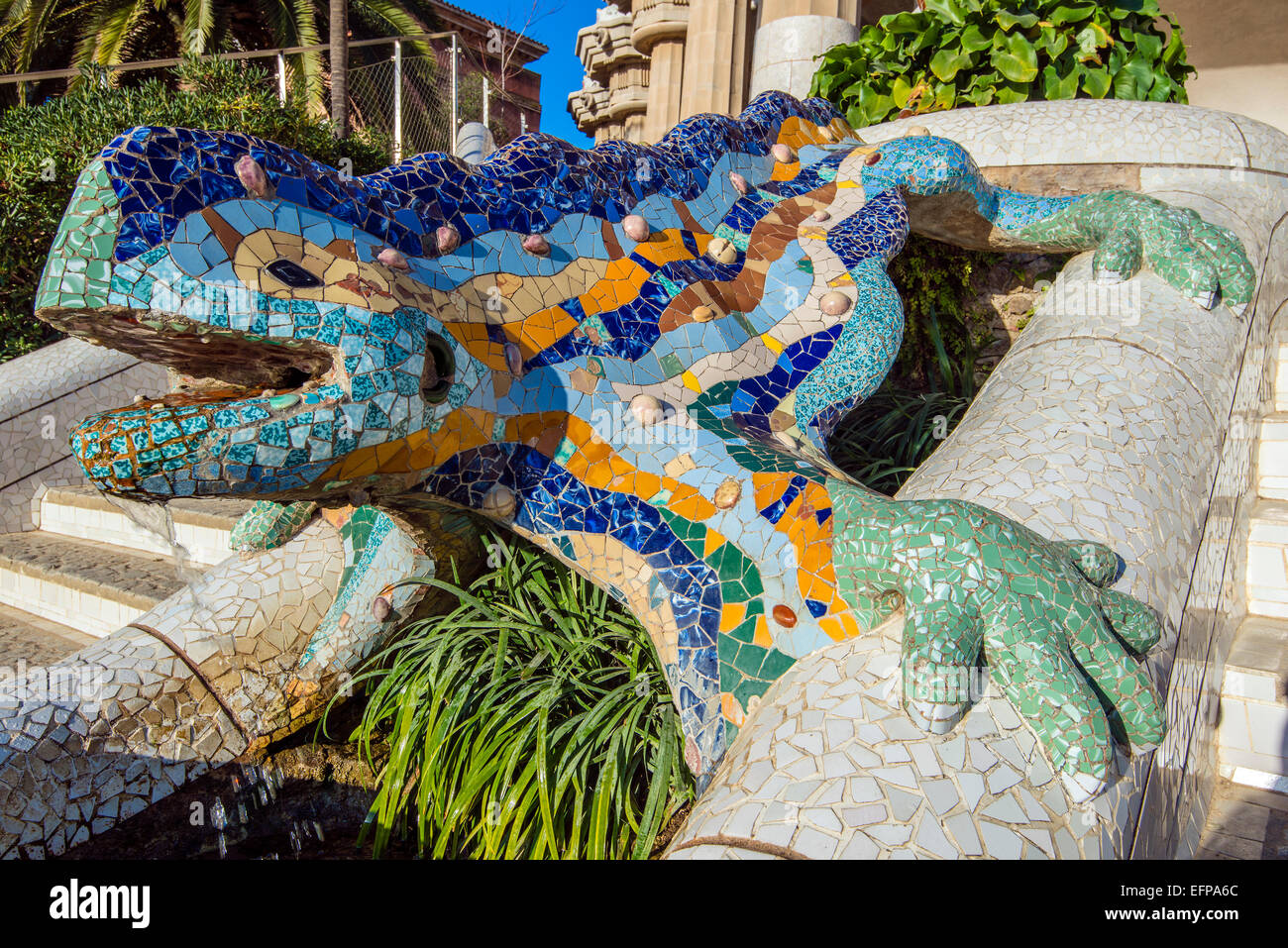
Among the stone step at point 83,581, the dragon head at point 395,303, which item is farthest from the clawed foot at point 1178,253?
the stone step at point 83,581

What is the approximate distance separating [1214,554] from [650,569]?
1641 millimetres

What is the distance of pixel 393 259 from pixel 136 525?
2142 millimetres

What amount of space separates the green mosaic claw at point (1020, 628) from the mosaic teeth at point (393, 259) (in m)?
1.20

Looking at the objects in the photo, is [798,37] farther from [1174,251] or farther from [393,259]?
[393,259]

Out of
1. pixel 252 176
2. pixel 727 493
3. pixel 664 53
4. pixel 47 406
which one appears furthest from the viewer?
pixel 664 53

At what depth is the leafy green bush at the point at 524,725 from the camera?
2.11 meters

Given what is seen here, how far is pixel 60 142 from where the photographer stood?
19.5 ft

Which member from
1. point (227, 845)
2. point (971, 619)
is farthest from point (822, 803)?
point (227, 845)

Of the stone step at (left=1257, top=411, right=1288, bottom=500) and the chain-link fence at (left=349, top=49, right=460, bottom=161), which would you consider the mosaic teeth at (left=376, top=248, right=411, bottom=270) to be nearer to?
the stone step at (left=1257, top=411, right=1288, bottom=500)

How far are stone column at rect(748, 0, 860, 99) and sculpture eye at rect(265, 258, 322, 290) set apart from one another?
4492 mm

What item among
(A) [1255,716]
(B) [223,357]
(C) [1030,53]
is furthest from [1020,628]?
(C) [1030,53]

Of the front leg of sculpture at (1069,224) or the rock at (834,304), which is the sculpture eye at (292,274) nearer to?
the rock at (834,304)

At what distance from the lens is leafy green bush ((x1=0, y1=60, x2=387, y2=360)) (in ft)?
19.1

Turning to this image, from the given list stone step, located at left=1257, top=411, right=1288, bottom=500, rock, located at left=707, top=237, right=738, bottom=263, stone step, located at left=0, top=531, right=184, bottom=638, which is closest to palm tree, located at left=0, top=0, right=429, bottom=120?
stone step, located at left=0, top=531, right=184, bottom=638
